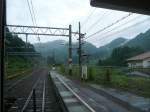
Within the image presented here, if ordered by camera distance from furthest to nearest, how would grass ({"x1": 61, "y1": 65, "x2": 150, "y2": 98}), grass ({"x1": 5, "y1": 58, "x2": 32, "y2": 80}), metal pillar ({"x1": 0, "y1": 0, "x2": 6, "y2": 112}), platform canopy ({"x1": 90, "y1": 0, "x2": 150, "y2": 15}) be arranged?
grass ({"x1": 5, "y1": 58, "x2": 32, "y2": 80}) < grass ({"x1": 61, "y1": 65, "x2": 150, "y2": 98}) < platform canopy ({"x1": 90, "y1": 0, "x2": 150, "y2": 15}) < metal pillar ({"x1": 0, "y1": 0, "x2": 6, "y2": 112})

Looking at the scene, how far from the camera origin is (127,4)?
8.47m

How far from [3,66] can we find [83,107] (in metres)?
9.96

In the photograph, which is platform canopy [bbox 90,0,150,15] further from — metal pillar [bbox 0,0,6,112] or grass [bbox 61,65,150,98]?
grass [bbox 61,65,150,98]

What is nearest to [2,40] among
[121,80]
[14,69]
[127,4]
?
[127,4]

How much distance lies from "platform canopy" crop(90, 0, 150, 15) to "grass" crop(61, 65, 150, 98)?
11.0 m

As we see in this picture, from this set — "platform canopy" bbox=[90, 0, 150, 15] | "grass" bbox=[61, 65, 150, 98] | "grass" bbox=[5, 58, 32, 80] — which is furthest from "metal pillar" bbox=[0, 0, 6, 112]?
"grass" bbox=[5, 58, 32, 80]

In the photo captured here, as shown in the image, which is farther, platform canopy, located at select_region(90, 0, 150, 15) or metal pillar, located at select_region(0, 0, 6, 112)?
platform canopy, located at select_region(90, 0, 150, 15)

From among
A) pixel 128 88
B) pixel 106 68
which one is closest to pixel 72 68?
pixel 106 68

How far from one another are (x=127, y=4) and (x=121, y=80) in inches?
676

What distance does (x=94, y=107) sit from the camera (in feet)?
50.8

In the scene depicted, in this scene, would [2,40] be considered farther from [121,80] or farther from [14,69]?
[14,69]

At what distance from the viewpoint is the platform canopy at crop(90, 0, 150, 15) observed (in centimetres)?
819

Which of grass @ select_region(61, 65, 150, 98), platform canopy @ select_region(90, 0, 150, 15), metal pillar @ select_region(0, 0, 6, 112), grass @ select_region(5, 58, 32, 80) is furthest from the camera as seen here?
grass @ select_region(5, 58, 32, 80)

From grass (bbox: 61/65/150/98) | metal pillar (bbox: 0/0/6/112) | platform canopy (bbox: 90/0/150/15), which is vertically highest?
platform canopy (bbox: 90/0/150/15)
